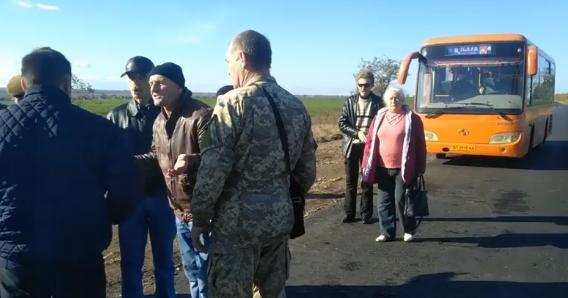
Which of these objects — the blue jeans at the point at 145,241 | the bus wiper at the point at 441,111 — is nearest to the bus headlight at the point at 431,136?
the bus wiper at the point at 441,111

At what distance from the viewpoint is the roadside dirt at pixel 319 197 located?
4770mm

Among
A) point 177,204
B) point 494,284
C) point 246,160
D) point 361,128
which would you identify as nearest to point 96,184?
point 246,160

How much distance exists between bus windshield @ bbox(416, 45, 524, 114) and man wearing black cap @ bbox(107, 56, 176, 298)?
9.07 m

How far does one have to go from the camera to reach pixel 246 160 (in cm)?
256

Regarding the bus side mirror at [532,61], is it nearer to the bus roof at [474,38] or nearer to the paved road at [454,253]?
the bus roof at [474,38]

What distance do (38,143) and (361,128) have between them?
15.3 feet

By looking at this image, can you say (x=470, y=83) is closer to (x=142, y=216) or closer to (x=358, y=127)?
(x=358, y=127)

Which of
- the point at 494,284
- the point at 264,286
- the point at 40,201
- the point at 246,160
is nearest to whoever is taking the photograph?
the point at 40,201

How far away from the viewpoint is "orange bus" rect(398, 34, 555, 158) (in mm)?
11031

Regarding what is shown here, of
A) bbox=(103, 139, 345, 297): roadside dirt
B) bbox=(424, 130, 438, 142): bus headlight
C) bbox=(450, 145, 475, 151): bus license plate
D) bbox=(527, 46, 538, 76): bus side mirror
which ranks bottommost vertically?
bbox=(103, 139, 345, 297): roadside dirt

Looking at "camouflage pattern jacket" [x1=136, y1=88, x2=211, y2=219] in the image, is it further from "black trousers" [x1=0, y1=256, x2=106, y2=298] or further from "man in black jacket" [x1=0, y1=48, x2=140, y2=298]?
"black trousers" [x1=0, y1=256, x2=106, y2=298]

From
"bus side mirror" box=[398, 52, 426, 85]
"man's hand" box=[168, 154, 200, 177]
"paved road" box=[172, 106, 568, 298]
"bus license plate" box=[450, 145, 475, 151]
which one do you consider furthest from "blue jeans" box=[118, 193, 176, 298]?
"bus license plate" box=[450, 145, 475, 151]

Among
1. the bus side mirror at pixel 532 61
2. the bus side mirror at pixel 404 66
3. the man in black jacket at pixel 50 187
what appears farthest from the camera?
the bus side mirror at pixel 404 66

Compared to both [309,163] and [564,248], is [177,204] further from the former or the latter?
[564,248]
